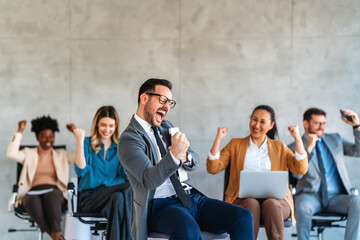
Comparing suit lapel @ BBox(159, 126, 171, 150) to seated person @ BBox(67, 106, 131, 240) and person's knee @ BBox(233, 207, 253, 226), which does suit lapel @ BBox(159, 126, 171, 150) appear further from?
seated person @ BBox(67, 106, 131, 240)

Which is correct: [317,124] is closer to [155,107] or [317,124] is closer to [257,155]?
[257,155]

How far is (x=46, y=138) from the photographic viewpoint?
4.79 metres

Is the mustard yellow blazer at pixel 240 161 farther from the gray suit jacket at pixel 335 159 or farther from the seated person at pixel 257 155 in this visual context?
the gray suit jacket at pixel 335 159

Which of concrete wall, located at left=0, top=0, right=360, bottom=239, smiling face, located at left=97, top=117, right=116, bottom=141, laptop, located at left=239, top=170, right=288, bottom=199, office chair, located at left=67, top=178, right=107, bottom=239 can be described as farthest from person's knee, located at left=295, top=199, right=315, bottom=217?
smiling face, located at left=97, top=117, right=116, bottom=141

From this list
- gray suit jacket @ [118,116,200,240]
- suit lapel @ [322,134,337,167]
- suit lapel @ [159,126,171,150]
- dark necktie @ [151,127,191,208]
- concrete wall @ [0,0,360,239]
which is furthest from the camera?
concrete wall @ [0,0,360,239]

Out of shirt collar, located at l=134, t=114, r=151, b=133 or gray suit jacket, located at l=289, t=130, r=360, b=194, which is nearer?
shirt collar, located at l=134, t=114, r=151, b=133

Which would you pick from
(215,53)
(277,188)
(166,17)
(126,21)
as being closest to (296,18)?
(215,53)

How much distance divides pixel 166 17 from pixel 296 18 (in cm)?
144

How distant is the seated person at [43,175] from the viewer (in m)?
4.37

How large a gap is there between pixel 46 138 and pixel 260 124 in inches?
87.3

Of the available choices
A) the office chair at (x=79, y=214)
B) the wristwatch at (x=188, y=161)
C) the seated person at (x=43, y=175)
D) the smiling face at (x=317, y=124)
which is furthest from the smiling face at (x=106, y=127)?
the smiling face at (x=317, y=124)

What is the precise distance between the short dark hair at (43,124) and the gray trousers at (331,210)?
8.44 ft

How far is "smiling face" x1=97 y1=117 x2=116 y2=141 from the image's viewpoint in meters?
4.34

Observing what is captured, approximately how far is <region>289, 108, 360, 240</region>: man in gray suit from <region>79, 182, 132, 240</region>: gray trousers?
154cm
